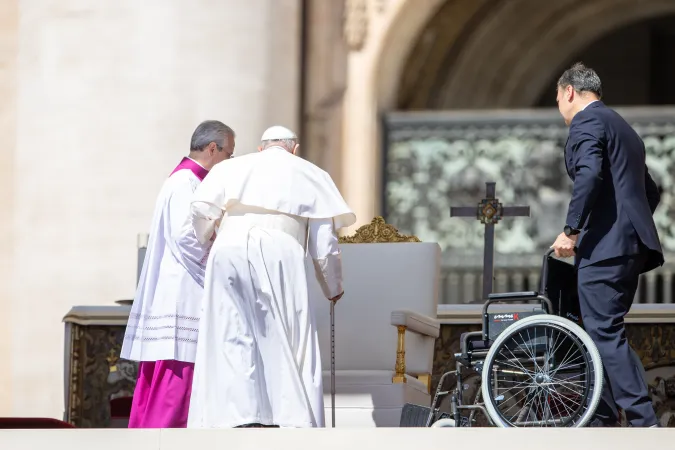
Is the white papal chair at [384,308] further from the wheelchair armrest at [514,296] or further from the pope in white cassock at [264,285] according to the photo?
the wheelchair armrest at [514,296]

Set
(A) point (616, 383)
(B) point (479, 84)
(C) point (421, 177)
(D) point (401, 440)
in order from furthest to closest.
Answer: (B) point (479, 84), (C) point (421, 177), (A) point (616, 383), (D) point (401, 440)

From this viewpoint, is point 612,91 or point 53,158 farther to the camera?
point 612,91

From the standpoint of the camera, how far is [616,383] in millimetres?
7258

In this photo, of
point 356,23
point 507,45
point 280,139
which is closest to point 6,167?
point 356,23

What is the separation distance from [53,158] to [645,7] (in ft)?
17.8

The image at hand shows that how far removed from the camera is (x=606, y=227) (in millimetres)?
7543

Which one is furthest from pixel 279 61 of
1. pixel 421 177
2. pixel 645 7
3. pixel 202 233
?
pixel 202 233

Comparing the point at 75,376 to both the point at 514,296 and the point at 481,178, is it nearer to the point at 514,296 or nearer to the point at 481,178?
the point at 514,296

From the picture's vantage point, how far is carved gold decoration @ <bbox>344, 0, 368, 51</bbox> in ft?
46.3

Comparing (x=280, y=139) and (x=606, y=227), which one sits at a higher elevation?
(x=280, y=139)

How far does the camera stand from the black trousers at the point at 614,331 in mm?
7242

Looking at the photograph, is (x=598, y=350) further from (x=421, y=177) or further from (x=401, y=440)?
(x=421, y=177)

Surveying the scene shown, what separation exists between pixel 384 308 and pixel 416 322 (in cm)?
61

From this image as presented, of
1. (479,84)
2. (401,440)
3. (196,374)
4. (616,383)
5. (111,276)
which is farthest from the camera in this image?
(479,84)
